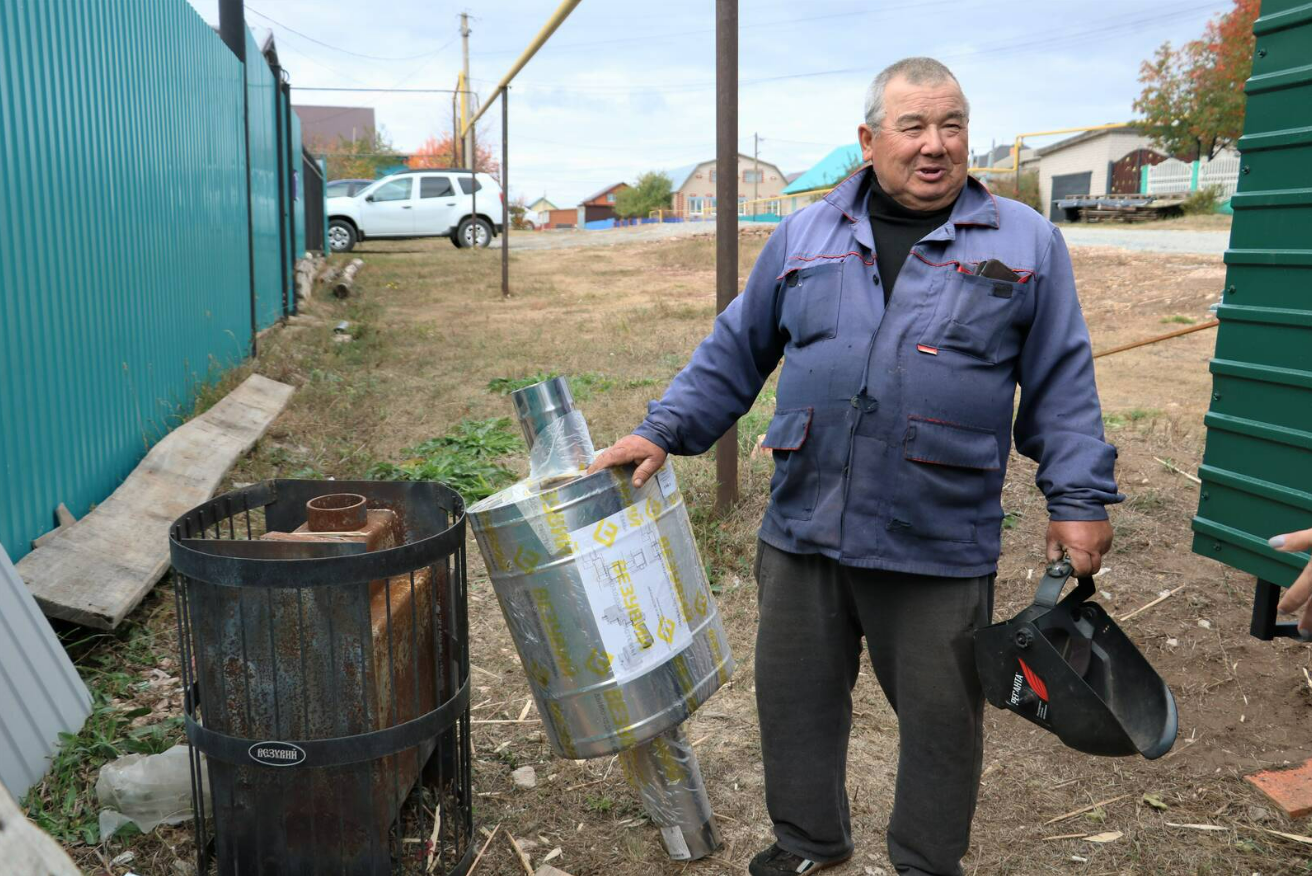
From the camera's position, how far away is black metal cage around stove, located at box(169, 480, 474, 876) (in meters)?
2.24

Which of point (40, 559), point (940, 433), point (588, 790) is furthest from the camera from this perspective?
point (40, 559)

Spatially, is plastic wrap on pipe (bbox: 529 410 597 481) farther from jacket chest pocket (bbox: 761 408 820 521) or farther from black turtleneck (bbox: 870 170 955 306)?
black turtleneck (bbox: 870 170 955 306)

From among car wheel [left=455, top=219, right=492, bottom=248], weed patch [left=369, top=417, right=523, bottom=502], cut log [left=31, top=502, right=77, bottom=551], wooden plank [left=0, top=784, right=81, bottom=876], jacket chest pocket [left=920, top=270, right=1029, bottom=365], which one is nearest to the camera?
wooden plank [left=0, top=784, right=81, bottom=876]

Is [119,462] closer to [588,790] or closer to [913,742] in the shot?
[588,790]

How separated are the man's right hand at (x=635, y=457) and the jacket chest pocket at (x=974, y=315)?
64 cm

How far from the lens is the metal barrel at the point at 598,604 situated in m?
2.30

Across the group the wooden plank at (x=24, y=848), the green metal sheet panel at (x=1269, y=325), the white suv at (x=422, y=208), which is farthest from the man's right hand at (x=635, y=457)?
the white suv at (x=422, y=208)

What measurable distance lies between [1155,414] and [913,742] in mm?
5122

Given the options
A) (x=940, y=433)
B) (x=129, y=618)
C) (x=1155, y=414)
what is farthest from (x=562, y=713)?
(x=1155, y=414)

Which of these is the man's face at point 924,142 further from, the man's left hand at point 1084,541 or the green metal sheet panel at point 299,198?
the green metal sheet panel at point 299,198

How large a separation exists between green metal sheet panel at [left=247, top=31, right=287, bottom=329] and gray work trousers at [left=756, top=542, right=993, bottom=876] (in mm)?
8025

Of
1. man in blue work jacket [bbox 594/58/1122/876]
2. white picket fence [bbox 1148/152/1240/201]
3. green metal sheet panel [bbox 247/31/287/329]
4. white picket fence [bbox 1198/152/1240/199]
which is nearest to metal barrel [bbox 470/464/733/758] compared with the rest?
man in blue work jacket [bbox 594/58/1122/876]

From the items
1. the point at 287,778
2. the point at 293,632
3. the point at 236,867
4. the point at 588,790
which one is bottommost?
the point at 588,790

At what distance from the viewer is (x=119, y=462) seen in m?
4.85
